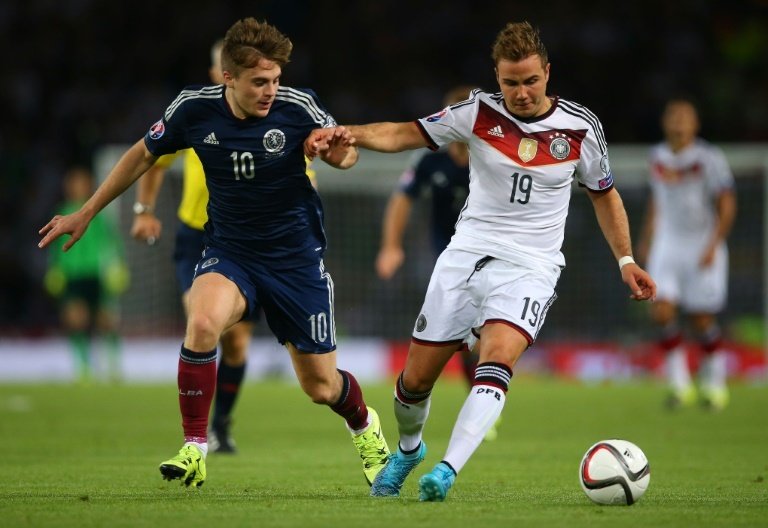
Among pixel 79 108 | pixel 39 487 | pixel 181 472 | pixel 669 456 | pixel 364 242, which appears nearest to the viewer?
pixel 181 472

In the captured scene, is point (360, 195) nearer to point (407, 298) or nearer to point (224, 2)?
point (407, 298)

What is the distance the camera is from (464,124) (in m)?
6.21

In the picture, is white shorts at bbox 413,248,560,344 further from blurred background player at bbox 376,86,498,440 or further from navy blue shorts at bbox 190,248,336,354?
blurred background player at bbox 376,86,498,440

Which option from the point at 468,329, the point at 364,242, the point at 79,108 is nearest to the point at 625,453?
the point at 468,329

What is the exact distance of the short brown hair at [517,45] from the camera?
5.92 m

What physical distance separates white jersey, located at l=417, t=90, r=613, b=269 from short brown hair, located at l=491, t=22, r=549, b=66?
0.30 metres

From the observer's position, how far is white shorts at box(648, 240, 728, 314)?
1378cm

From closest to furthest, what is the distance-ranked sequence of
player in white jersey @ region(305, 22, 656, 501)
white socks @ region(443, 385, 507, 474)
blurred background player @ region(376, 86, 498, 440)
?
white socks @ region(443, 385, 507, 474)
player in white jersey @ region(305, 22, 656, 501)
blurred background player @ region(376, 86, 498, 440)

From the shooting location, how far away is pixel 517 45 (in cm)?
591

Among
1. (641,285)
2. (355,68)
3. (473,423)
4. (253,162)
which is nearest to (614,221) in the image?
(641,285)

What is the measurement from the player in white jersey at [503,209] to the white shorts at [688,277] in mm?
7692

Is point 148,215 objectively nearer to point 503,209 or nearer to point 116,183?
point 116,183

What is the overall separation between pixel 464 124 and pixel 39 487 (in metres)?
2.78

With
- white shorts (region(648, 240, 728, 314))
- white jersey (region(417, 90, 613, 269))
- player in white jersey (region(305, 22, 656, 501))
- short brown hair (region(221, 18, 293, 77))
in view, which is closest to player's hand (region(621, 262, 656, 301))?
player in white jersey (region(305, 22, 656, 501))
